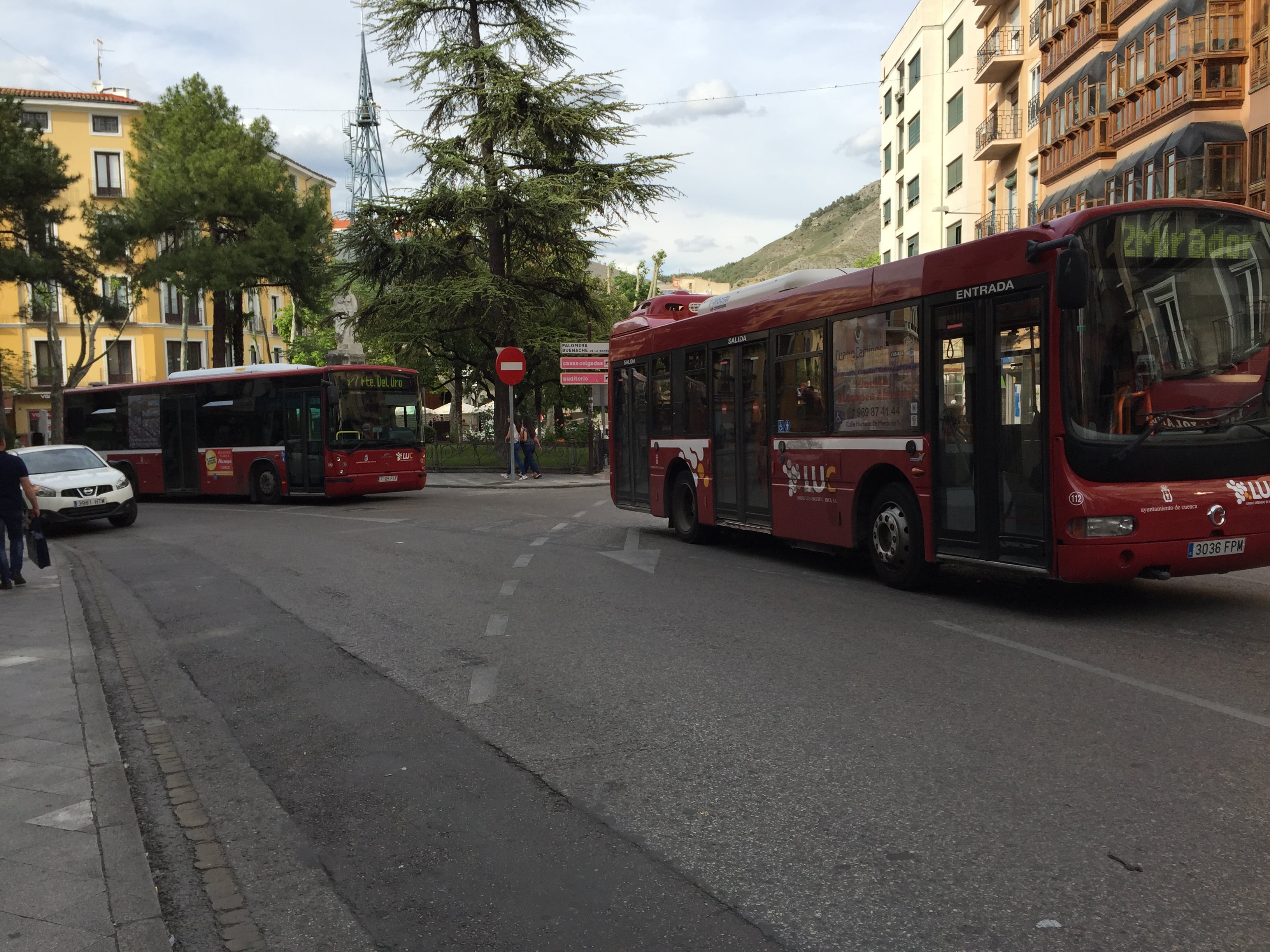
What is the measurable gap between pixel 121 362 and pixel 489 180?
148 ft

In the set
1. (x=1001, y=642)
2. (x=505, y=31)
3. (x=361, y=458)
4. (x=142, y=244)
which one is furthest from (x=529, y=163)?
(x=1001, y=642)

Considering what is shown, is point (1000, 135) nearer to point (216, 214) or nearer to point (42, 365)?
point (216, 214)

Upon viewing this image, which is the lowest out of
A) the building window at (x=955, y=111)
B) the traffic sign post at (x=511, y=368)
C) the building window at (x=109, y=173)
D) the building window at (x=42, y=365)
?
the traffic sign post at (x=511, y=368)

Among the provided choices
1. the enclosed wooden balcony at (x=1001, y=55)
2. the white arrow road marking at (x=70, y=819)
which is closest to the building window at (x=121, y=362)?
the enclosed wooden balcony at (x=1001, y=55)

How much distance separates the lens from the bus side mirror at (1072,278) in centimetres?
786

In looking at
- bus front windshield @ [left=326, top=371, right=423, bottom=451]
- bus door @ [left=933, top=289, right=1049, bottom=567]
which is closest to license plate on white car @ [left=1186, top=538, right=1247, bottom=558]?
bus door @ [left=933, top=289, right=1049, bottom=567]

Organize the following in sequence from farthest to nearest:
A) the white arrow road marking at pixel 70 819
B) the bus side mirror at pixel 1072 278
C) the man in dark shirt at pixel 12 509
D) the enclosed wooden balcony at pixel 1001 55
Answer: the enclosed wooden balcony at pixel 1001 55 < the man in dark shirt at pixel 12 509 < the bus side mirror at pixel 1072 278 < the white arrow road marking at pixel 70 819

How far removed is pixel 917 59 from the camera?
172 ft

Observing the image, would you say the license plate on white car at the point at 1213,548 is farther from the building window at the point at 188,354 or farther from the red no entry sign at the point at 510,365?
the building window at the point at 188,354

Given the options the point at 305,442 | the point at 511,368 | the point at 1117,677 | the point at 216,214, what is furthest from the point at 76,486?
the point at 216,214

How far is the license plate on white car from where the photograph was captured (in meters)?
8.17

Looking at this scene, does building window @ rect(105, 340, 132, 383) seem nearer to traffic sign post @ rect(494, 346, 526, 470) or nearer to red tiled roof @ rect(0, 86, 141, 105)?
red tiled roof @ rect(0, 86, 141, 105)

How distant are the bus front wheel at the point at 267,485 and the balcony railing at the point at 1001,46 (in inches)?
1203

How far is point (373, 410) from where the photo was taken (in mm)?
23953
